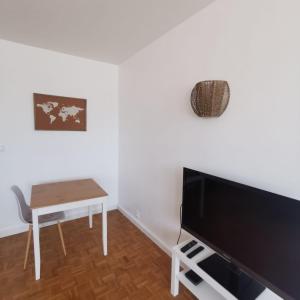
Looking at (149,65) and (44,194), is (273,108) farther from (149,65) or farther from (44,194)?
(44,194)

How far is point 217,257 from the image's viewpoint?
1.55 meters

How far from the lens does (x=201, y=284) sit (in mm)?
1489

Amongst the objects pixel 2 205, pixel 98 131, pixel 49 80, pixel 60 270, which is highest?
pixel 49 80

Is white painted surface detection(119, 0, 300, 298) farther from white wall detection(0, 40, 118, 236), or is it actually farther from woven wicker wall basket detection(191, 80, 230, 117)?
white wall detection(0, 40, 118, 236)

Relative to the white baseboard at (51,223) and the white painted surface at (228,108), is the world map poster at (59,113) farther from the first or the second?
the white baseboard at (51,223)

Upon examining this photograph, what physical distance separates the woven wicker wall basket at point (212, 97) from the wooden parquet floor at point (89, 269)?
1636 millimetres

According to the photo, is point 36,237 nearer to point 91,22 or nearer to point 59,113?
point 59,113

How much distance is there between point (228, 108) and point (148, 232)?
→ 1.88m

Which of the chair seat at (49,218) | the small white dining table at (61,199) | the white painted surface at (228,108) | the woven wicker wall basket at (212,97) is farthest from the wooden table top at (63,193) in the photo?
the woven wicker wall basket at (212,97)

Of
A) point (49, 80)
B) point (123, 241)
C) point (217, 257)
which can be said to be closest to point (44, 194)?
point (123, 241)

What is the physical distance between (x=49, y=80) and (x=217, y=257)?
112 inches

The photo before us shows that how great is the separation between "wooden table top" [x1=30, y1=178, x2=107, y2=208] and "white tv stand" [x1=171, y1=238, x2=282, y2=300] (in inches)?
40.8

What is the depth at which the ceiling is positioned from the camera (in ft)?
5.40

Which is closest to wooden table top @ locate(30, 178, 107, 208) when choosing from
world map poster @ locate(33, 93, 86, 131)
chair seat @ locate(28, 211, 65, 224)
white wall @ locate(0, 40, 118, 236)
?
chair seat @ locate(28, 211, 65, 224)
